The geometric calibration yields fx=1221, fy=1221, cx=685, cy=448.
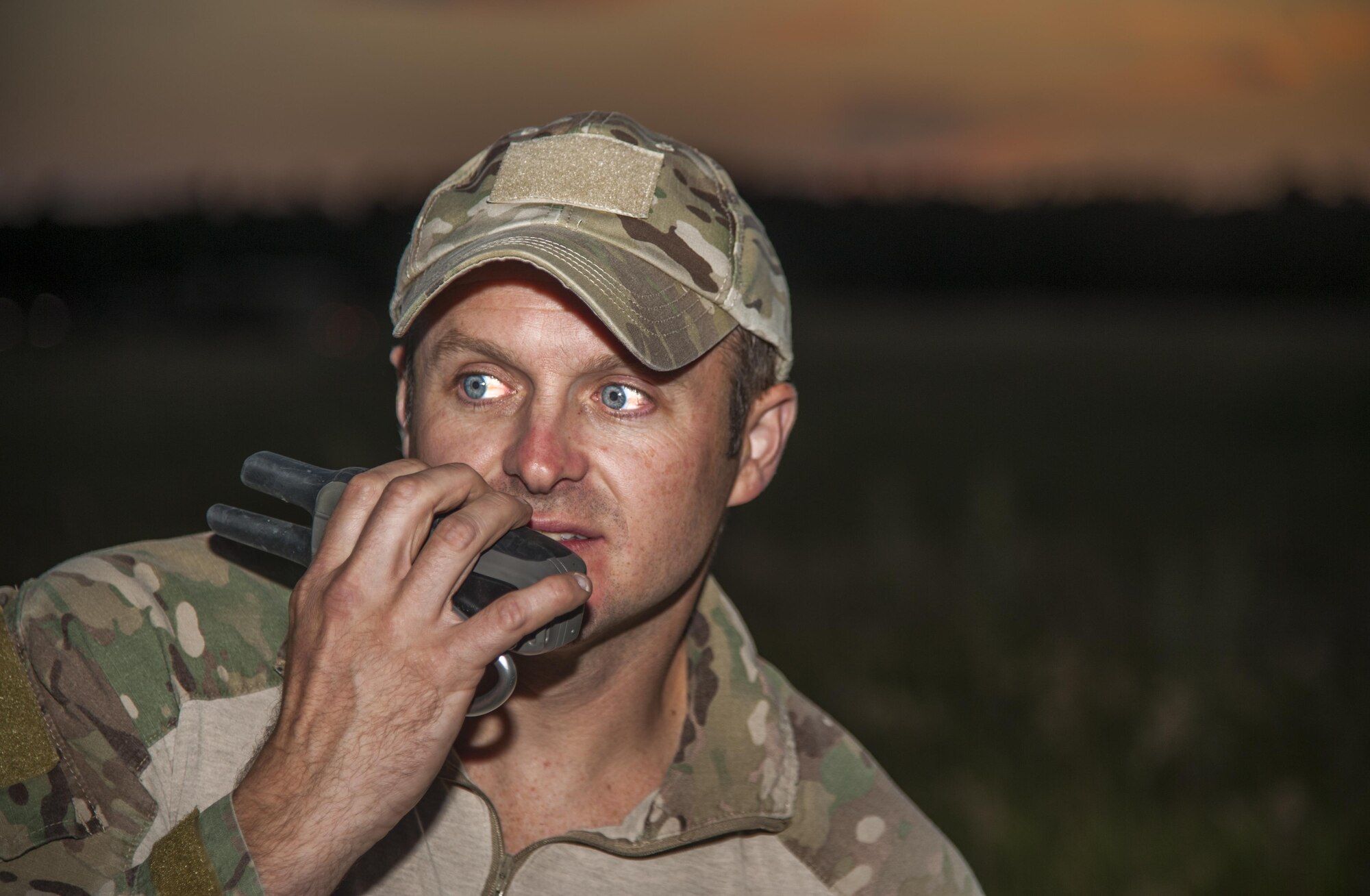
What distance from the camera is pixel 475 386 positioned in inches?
115

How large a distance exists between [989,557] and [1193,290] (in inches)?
1635

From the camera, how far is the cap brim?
9.02 feet

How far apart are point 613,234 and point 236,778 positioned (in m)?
1.53

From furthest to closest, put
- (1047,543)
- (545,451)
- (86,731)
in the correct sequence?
(1047,543) → (545,451) → (86,731)

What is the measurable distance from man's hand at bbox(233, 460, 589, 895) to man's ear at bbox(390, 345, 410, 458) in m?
1.02

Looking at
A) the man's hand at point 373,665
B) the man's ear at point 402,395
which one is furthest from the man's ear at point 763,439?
the man's hand at point 373,665

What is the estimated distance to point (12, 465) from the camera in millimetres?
21609

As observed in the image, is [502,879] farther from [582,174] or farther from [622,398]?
[582,174]

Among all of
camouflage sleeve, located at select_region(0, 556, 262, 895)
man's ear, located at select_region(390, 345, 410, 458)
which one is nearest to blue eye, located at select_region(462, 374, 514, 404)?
man's ear, located at select_region(390, 345, 410, 458)

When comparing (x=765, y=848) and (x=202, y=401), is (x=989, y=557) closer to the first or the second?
(x=765, y=848)

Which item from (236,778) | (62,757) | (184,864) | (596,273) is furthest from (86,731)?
(596,273)

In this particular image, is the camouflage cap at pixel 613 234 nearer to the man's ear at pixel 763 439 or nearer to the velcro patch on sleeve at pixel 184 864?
the man's ear at pixel 763 439

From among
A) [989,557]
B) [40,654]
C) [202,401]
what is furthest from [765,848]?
[202,401]

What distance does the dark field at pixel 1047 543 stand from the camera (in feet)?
32.3
